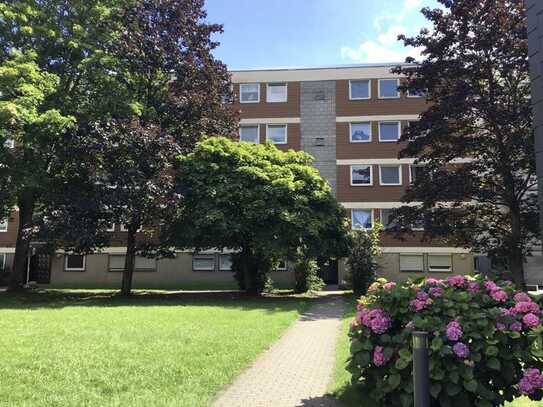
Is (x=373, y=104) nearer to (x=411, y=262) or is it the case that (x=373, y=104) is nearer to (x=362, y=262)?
(x=411, y=262)

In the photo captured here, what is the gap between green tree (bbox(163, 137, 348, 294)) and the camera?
21891 mm

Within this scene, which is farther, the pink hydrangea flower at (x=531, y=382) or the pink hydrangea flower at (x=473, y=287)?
the pink hydrangea flower at (x=473, y=287)

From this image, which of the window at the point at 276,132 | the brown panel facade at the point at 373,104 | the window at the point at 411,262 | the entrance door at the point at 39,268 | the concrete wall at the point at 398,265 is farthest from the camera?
the window at the point at 276,132

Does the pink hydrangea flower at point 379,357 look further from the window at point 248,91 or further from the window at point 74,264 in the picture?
the window at point 74,264

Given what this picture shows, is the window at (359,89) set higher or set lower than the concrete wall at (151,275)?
higher

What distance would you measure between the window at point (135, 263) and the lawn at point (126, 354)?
20.7 meters

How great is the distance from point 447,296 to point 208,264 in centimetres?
3167

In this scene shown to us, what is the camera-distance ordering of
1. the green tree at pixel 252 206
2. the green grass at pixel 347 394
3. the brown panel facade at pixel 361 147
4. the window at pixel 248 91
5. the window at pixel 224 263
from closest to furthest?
1. the green grass at pixel 347 394
2. the green tree at pixel 252 206
3. the brown panel facade at pixel 361 147
4. the window at pixel 224 263
5. the window at pixel 248 91

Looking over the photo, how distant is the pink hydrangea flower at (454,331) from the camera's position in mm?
5191

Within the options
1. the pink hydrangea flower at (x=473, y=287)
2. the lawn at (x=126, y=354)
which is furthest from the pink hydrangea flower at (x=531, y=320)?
the lawn at (x=126, y=354)

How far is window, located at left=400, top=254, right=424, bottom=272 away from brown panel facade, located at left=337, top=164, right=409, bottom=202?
3881 mm

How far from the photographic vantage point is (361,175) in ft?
119

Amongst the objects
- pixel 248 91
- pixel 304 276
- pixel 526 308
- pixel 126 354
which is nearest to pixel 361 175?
pixel 248 91

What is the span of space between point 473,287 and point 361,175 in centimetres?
3061
